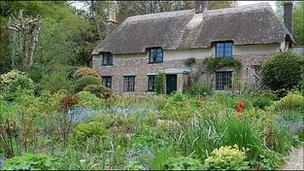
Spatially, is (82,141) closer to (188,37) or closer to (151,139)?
(151,139)

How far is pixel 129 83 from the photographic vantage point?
32.7 meters

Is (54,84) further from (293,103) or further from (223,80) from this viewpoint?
(293,103)

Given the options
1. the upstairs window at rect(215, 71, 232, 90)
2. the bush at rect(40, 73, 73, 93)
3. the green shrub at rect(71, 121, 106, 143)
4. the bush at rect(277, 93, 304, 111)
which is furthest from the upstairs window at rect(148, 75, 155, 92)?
the green shrub at rect(71, 121, 106, 143)

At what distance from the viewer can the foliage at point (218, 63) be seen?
89.1 ft

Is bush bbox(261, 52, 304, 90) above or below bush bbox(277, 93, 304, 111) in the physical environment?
above

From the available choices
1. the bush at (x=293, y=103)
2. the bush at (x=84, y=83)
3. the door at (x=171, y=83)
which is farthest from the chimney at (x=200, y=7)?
the bush at (x=293, y=103)

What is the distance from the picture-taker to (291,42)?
2953cm

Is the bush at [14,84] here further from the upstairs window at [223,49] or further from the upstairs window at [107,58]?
the upstairs window at [223,49]

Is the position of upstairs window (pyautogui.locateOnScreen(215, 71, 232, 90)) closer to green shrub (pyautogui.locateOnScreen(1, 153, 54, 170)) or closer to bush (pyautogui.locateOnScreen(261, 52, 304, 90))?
bush (pyautogui.locateOnScreen(261, 52, 304, 90))

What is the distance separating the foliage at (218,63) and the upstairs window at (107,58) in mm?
8544

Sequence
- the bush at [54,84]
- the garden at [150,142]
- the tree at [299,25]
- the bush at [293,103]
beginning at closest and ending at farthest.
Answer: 1. the garden at [150,142]
2. the bush at [293,103]
3. the bush at [54,84]
4. the tree at [299,25]

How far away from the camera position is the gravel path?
6828 mm

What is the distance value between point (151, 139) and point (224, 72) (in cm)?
1945

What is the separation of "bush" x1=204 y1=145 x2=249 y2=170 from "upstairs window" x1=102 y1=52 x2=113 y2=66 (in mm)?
27657
